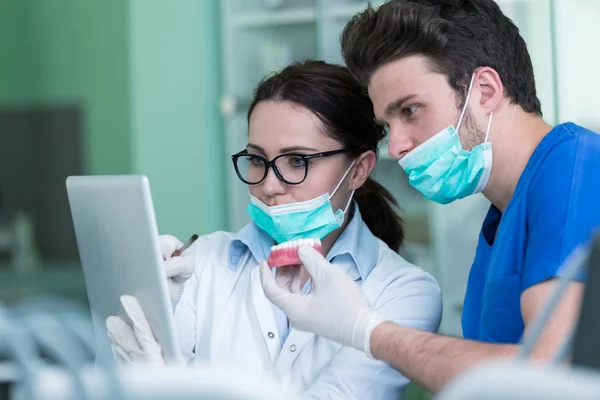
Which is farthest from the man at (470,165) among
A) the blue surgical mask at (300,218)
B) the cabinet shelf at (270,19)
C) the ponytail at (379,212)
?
the cabinet shelf at (270,19)

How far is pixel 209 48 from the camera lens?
3.35 meters

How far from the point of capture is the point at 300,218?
1.64 meters

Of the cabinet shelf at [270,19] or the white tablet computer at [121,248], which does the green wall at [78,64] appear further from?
the white tablet computer at [121,248]

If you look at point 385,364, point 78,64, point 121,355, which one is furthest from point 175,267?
point 78,64

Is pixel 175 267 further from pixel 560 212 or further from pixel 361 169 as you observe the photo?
pixel 560 212

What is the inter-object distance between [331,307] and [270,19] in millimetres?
2239

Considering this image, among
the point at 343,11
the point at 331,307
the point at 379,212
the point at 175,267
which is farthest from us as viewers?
the point at 343,11

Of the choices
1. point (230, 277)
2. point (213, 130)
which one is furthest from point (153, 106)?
point (230, 277)

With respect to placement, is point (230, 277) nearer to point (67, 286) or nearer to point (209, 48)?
point (209, 48)

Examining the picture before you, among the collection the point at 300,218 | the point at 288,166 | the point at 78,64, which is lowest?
the point at 300,218

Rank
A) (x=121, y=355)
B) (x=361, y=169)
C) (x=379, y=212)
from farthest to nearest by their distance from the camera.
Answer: (x=379, y=212) < (x=361, y=169) < (x=121, y=355)

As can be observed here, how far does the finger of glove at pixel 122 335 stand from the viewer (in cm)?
134

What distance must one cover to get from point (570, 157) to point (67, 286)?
3302mm

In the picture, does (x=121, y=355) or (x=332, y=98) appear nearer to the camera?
(x=121, y=355)
